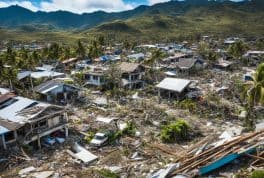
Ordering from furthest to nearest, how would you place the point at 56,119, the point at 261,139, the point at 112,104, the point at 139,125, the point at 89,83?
the point at 89,83 < the point at 112,104 < the point at 139,125 < the point at 56,119 < the point at 261,139

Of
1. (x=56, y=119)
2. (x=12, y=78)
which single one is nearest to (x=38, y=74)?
(x=12, y=78)

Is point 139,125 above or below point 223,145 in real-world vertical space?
below

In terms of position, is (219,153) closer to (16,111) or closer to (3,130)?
(3,130)

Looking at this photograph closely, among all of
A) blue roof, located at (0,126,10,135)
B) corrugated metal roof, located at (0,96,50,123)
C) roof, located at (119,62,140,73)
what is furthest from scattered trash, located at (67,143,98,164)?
roof, located at (119,62,140,73)

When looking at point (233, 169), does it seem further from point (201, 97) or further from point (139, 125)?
point (201, 97)

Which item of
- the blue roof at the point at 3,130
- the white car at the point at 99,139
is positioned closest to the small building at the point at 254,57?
the white car at the point at 99,139

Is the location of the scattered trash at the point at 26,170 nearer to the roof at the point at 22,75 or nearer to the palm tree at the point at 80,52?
the roof at the point at 22,75

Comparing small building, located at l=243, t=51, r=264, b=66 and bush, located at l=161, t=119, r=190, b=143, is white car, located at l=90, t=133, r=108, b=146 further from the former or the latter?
small building, located at l=243, t=51, r=264, b=66

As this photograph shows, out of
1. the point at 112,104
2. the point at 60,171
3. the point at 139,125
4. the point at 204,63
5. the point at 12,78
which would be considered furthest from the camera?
the point at 204,63
